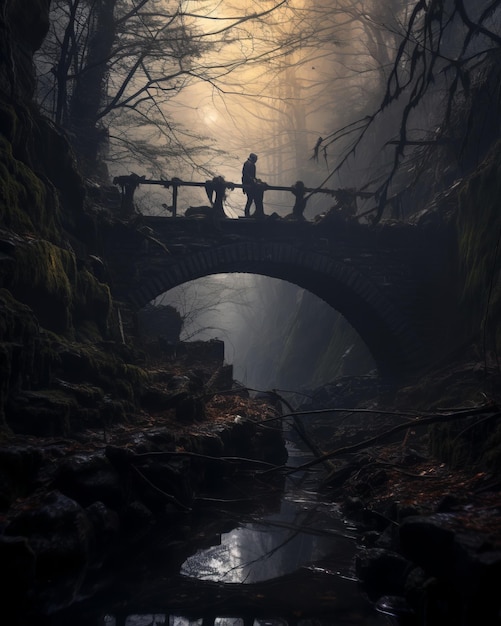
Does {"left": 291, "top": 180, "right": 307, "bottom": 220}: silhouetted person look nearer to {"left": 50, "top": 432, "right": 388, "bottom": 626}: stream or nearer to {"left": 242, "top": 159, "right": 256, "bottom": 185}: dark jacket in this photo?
{"left": 242, "top": 159, "right": 256, "bottom": 185}: dark jacket

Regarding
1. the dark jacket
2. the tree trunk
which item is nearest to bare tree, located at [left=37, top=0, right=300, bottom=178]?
the tree trunk

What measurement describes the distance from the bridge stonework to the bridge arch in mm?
25

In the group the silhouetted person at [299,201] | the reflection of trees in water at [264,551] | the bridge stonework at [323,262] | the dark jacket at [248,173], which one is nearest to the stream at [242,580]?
the reflection of trees in water at [264,551]

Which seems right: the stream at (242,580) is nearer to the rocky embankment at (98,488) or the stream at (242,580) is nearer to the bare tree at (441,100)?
the rocky embankment at (98,488)

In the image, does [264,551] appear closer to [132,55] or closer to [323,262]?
[323,262]

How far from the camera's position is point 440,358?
1384 centimetres

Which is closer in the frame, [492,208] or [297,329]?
[492,208]

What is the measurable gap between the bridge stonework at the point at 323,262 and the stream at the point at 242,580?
7.88m

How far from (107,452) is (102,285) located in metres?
4.98

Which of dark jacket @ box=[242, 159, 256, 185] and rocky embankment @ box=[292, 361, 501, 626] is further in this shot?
dark jacket @ box=[242, 159, 256, 185]

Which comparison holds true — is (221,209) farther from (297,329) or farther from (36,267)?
(297,329)

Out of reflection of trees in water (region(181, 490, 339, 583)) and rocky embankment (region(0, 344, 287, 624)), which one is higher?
rocky embankment (region(0, 344, 287, 624))

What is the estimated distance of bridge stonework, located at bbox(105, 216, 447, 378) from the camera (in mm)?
12727

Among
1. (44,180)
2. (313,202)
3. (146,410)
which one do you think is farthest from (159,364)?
(313,202)
